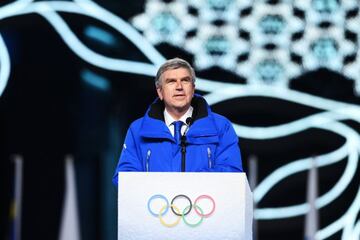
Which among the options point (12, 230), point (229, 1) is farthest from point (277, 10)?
point (12, 230)

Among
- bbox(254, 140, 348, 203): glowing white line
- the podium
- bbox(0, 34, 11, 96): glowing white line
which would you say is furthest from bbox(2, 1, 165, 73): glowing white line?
the podium

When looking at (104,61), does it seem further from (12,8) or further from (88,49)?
(12,8)

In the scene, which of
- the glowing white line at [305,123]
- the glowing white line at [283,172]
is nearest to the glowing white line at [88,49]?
the glowing white line at [305,123]

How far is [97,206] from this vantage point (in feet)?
16.8

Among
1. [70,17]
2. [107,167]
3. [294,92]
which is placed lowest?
[107,167]

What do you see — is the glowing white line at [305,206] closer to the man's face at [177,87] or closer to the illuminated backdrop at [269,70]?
the illuminated backdrop at [269,70]

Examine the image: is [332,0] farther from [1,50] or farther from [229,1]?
[1,50]

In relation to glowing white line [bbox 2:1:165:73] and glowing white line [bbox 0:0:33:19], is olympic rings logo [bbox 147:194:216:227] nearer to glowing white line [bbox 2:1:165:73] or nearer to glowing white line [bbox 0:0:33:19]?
glowing white line [bbox 2:1:165:73]

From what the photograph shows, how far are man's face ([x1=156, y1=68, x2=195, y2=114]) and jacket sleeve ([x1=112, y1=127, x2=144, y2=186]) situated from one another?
167 mm

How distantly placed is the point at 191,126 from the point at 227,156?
140mm

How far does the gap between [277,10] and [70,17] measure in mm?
1126

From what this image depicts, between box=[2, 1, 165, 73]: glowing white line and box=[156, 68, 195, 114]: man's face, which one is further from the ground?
box=[2, 1, 165, 73]: glowing white line

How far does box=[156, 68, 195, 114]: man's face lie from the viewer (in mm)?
2855

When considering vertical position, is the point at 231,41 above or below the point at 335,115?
above
